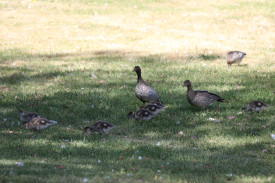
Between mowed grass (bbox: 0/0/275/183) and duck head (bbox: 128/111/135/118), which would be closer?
mowed grass (bbox: 0/0/275/183)

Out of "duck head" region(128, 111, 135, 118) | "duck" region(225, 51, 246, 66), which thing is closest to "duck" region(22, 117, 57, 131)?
"duck head" region(128, 111, 135, 118)

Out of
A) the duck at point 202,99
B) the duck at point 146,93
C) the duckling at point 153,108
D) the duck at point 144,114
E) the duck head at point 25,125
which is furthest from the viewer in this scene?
the duck at point 146,93

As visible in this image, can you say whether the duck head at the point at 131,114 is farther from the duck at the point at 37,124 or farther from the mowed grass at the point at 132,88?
the duck at the point at 37,124

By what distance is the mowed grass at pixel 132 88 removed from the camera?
8.28 meters

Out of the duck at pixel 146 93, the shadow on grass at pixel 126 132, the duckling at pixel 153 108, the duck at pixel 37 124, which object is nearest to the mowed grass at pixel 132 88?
the shadow on grass at pixel 126 132

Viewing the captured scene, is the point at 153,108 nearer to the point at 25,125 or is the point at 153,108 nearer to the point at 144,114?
the point at 144,114

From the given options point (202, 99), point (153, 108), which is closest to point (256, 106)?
point (202, 99)

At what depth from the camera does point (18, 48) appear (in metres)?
21.2

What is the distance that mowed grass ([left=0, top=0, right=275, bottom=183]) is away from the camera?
8281mm

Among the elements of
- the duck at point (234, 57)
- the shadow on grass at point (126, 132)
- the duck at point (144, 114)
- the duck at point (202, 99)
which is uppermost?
the duck at point (234, 57)

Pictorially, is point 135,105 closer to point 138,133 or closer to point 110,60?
point 138,133

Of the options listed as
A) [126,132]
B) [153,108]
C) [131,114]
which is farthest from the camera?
[131,114]

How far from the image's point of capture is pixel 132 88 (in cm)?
1459

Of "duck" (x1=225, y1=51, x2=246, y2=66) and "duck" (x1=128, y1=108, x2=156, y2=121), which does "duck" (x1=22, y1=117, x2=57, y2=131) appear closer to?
"duck" (x1=128, y1=108, x2=156, y2=121)
